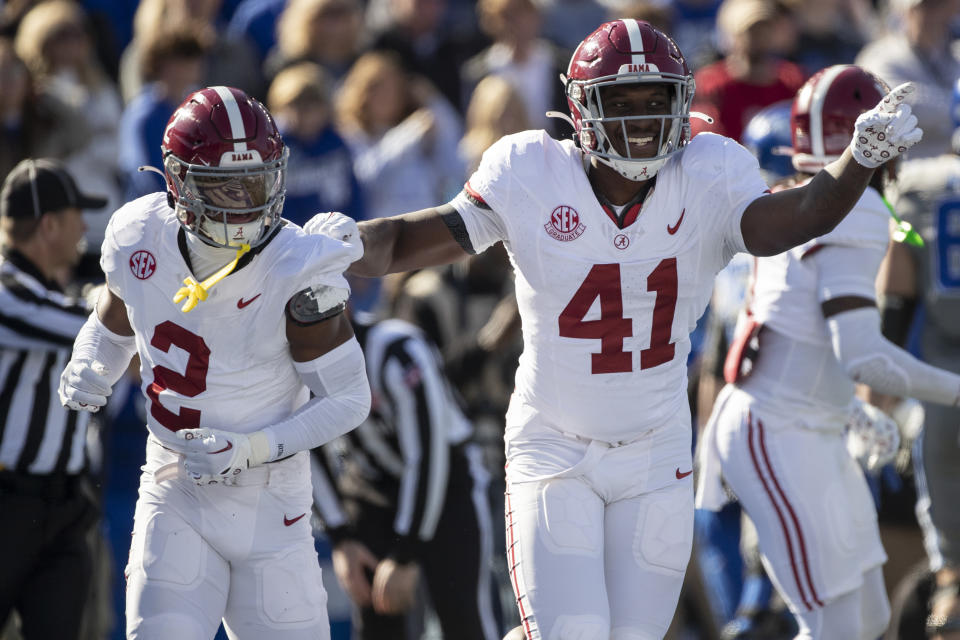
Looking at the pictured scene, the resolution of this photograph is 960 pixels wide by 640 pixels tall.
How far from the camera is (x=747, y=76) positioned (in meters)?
8.49

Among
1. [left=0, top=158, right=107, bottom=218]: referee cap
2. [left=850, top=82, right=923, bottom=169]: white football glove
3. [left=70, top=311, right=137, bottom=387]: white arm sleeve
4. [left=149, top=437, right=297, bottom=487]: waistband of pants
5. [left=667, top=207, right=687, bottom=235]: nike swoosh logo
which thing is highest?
[left=850, top=82, right=923, bottom=169]: white football glove

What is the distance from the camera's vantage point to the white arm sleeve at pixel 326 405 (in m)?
4.23

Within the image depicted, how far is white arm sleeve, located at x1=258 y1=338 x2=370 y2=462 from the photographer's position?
13.9ft

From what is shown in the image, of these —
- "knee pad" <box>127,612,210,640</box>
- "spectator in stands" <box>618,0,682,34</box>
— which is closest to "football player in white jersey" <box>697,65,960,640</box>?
"knee pad" <box>127,612,210,640</box>

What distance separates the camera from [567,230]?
434 centimetres

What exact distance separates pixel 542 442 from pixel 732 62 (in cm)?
471

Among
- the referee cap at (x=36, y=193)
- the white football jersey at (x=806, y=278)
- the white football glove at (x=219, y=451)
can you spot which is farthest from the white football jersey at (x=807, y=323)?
the referee cap at (x=36, y=193)

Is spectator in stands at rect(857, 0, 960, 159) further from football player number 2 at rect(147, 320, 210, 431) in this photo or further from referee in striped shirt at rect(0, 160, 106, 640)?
football player number 2 at rect(147, 320, 210, 431)

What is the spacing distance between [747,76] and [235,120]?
4.77 meters

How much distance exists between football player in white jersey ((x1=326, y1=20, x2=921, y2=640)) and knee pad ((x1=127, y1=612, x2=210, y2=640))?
0.88 metres

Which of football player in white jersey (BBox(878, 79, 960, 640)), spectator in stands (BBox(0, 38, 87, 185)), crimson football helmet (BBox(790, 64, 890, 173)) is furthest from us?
spectator in stands (BBox(0, 38, 87, 185))

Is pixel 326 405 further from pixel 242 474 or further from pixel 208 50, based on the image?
pixel 208 50

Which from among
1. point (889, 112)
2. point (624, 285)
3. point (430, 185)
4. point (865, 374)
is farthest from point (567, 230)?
point (430, 185)

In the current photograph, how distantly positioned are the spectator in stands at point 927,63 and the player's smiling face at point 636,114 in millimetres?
4288
